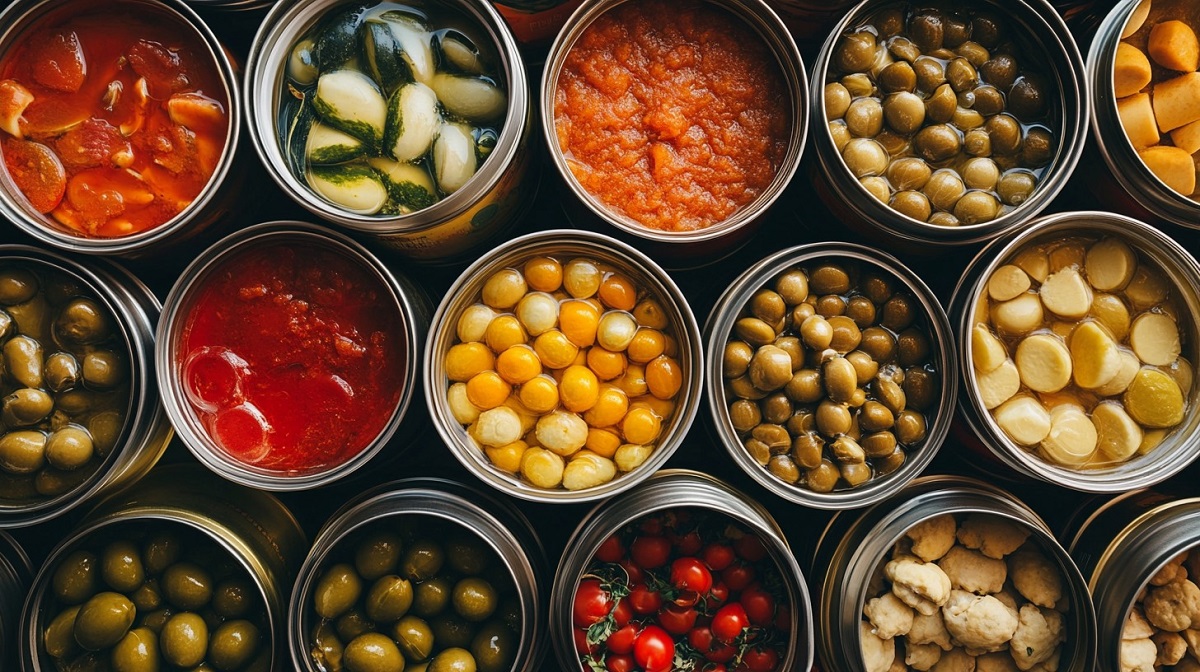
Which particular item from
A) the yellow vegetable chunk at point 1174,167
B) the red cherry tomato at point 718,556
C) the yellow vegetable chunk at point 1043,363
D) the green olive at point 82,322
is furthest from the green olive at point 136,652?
the yellow vegetable chunk at point 1174,167

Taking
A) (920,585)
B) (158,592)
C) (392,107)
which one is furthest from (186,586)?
(920,585)

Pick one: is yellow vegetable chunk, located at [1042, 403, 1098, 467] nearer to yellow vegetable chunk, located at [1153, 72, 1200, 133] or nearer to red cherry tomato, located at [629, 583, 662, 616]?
yellow vegetable chunk, located at [1153, 72, 1200, 133]

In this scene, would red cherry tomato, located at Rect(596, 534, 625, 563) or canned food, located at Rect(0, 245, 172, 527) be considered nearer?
canned food, located at Rect(0, 245, 172, 527)

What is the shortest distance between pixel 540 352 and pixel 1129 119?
5.73 ft

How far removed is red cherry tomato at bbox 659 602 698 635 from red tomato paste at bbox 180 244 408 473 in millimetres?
915

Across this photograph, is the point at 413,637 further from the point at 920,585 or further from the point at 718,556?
the point at 920,585

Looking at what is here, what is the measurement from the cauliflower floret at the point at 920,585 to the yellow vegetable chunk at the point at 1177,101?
1398 mm

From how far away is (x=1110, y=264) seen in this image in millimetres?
1855

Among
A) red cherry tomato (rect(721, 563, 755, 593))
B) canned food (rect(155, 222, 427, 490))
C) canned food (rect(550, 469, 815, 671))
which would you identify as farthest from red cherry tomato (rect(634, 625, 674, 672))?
canned food (rect(155, 222, 427, 490))

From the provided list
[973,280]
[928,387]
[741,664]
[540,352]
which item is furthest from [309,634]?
[973,280]

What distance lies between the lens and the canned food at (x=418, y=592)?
5.61 ft

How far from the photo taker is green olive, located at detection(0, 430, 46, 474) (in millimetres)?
1705

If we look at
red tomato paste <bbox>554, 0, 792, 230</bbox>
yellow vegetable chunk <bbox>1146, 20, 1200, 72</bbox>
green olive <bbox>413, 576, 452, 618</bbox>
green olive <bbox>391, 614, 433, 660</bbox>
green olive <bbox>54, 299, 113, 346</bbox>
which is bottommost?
green olive <bbox>391, 614, 433, 660</bbox>

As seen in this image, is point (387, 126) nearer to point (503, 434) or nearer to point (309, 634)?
point (503, 434)
